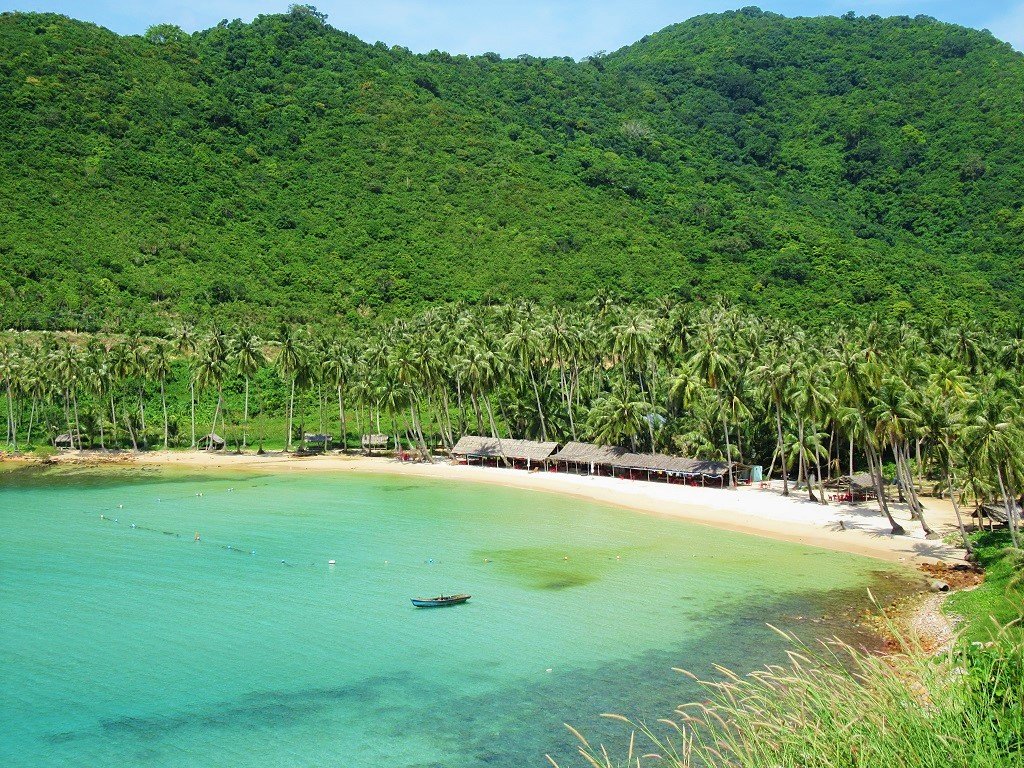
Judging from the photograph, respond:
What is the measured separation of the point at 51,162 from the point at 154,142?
19919 millimetres

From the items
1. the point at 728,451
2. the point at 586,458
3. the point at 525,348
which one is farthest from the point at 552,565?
the point at 525,348

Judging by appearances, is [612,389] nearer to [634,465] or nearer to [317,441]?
[634,465]

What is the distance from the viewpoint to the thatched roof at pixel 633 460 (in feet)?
224

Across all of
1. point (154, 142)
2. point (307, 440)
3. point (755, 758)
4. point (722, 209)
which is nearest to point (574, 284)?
point (722, 209)

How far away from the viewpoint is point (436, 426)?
9719 centimetres

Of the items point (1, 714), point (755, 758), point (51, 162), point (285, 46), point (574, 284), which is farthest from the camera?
point (285, 46)

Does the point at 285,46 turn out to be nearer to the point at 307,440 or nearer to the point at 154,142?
the point at 154,142

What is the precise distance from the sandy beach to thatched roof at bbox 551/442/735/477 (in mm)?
1475

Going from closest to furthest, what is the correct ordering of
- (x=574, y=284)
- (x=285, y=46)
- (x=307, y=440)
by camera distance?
1. (x=307, y=440)
2. (x=574, y=284)
3. (x=285, y=46)

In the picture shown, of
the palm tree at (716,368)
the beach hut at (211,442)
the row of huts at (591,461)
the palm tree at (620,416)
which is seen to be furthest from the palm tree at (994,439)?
the beach hut at (211,442)

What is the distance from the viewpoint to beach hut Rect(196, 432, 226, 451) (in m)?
92.7

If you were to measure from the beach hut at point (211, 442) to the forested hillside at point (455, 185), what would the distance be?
83.8 ft

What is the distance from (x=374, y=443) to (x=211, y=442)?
56.2 ft

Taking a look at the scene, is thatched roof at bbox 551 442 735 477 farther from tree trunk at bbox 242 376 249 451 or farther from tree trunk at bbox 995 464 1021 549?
tree trunk at bbox 242 376 249 451
